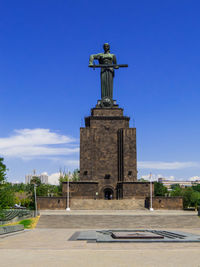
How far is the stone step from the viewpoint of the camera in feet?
97.5

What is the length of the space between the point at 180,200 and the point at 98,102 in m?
19.1

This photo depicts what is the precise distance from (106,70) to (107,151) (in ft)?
40.8

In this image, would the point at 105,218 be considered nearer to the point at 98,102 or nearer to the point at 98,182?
the point at 98,182

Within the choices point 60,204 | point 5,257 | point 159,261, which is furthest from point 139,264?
point 60,204

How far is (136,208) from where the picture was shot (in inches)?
1676

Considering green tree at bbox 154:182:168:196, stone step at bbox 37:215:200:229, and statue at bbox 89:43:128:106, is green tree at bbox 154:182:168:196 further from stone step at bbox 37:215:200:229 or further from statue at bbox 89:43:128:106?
stone step at bbox 37:215:200:229

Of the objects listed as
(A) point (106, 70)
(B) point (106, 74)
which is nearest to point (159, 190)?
(B) point (106, 74)

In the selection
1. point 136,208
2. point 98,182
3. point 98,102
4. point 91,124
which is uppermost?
point 98,102

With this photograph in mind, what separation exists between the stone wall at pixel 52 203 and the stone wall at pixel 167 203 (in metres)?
11.0

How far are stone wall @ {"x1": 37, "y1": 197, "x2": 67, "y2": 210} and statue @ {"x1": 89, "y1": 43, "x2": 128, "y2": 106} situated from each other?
1666 centimetres

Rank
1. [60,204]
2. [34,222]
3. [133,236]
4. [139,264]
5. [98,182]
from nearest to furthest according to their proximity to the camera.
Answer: [139,264]
[133,236]
[34,222]
[60,204]
[98,182]

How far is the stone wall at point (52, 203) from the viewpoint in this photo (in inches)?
1635

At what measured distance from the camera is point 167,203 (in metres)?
42.3

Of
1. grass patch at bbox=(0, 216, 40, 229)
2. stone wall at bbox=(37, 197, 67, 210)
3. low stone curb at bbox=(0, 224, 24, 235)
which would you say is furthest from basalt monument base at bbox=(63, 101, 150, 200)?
low stone curb at bbox=(0, 224, 24, 235)
